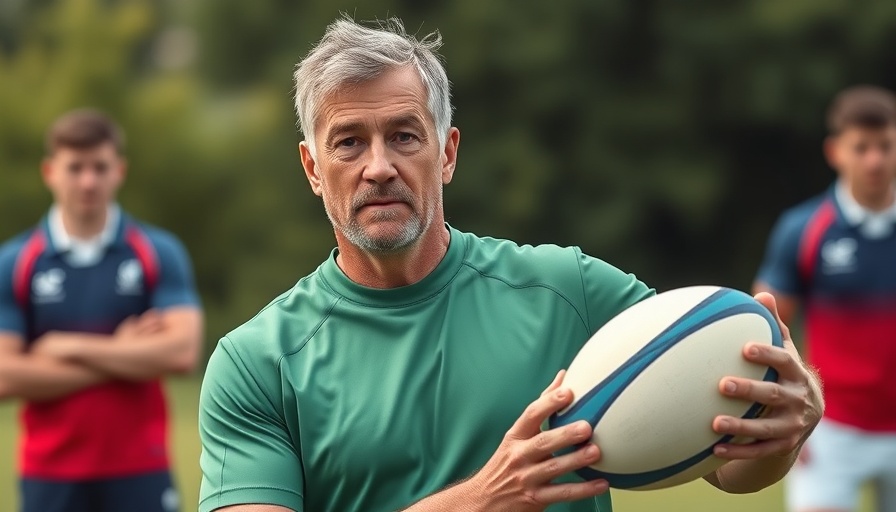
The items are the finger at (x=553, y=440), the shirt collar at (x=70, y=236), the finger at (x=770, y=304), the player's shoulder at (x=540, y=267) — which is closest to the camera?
the finger at (x=553, y=440)

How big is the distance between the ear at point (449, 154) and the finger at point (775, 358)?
0.97 metres

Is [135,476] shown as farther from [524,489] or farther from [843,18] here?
[843,18]

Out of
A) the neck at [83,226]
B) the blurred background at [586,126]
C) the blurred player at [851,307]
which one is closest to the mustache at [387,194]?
the neck at [83,226]

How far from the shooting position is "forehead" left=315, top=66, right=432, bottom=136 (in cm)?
355

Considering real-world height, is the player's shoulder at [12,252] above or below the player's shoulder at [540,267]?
above

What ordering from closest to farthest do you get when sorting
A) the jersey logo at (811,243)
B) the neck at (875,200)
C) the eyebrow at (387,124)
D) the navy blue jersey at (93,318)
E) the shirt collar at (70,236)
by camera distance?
the eyebrow at (387,124) → the navy blue jersey at (93,318) → the shirt collar at (70,236) → the jersey logo at (811,243) → the neck at (875,200)

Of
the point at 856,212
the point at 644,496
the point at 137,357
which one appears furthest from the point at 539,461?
the point at 644,496

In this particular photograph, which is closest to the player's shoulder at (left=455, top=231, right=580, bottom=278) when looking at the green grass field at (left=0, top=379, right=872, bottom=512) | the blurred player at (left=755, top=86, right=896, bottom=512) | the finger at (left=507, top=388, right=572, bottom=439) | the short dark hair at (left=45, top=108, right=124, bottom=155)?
the finger at (left=507, top=388, right=572, bottom=439)

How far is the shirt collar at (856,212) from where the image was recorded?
7.90 meters

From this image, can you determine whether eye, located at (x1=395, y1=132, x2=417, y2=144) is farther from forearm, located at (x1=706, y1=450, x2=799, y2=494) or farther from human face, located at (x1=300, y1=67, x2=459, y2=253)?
forearm, located at (x1=706, y1=450, x2=799, y2=494)

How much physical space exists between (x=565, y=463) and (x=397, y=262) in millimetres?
742

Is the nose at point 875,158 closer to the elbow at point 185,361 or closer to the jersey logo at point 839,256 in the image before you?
the jersey logo at point 839,256

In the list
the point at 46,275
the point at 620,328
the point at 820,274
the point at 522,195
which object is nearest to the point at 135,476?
the point at 46,275

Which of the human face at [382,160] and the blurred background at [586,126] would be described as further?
the blurred background at [586,126]
